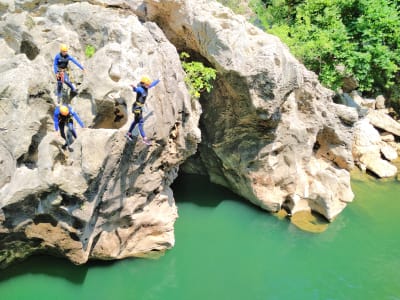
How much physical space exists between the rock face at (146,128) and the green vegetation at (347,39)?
3578 mm

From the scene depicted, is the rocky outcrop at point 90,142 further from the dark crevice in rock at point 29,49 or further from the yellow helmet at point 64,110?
the yellow helmet at point 64,110

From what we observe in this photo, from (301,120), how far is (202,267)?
6627mm

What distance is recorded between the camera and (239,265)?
1173cm

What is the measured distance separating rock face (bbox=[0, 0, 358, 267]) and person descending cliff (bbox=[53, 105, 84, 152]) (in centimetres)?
19

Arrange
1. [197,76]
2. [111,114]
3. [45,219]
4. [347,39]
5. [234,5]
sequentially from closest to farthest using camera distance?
[45,219] → [111,114] → [197,76] → [347,39] → [234,5]

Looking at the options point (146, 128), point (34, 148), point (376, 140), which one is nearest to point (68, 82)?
point (34, 148)

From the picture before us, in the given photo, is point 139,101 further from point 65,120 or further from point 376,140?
point 376,140

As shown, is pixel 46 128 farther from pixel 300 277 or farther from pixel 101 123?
pixel 300 277

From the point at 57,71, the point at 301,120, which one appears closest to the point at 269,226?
the point at 301,120

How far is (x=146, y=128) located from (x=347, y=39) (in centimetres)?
1261

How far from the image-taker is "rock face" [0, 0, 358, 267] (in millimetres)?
8562

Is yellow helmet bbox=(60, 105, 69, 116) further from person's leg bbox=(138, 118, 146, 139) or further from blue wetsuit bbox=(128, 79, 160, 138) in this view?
person's leg bbox=(138, 118, 146, 139)

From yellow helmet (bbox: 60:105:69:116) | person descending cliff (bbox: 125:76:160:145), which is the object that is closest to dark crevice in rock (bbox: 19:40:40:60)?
yellow helmet (bbox: 60:105:69:116)

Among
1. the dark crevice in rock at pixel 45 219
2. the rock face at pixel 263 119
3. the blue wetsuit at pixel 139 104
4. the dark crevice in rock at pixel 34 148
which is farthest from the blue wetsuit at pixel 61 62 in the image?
the rock face at pixel 263 119
